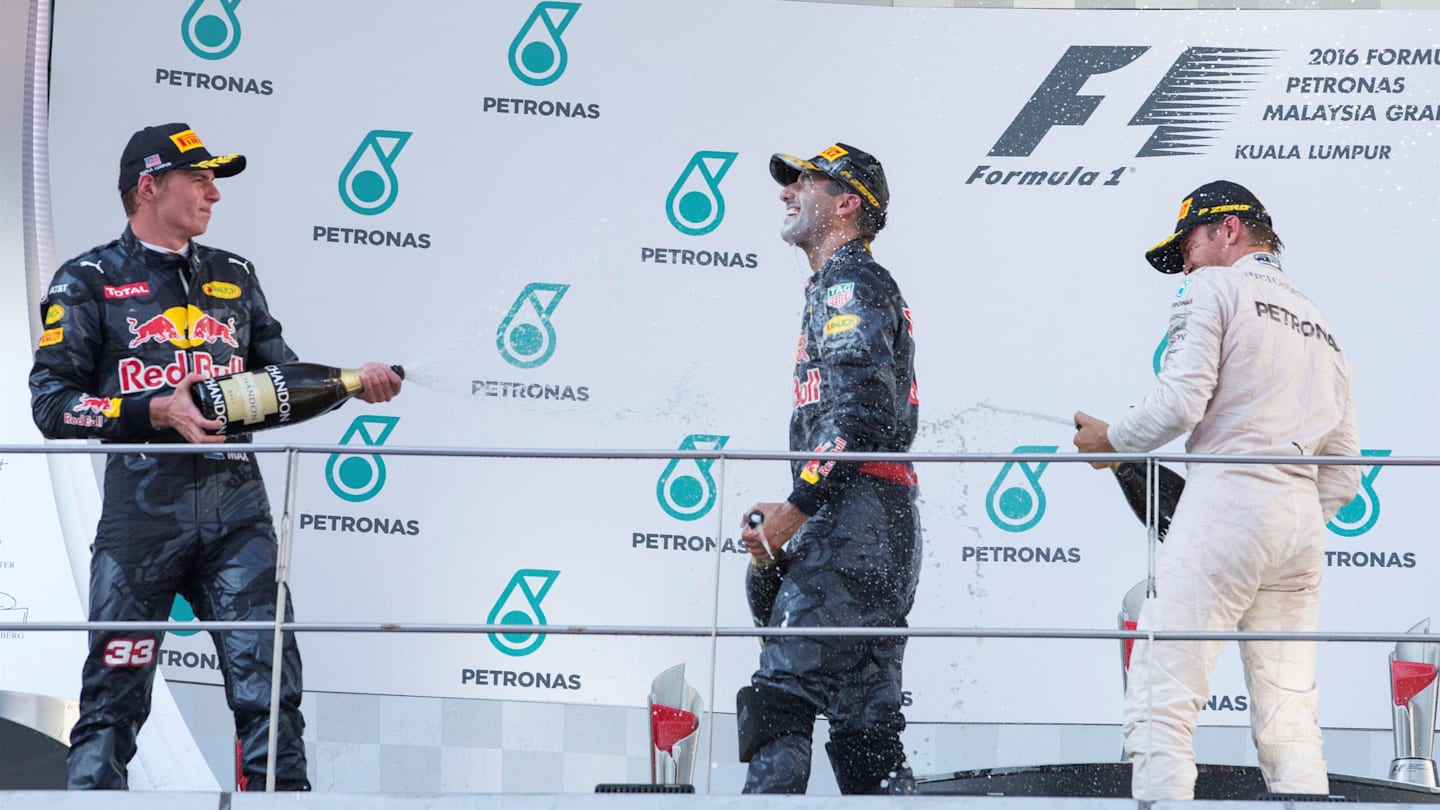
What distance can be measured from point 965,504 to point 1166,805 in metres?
2.99

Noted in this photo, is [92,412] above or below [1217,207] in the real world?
below

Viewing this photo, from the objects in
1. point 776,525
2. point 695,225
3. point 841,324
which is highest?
point 695,225

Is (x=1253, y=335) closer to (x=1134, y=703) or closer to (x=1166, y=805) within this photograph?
(x=1134, y=703)

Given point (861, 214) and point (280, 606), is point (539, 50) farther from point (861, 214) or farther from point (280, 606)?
point (280, 606)

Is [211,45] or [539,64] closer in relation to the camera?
[211,45]

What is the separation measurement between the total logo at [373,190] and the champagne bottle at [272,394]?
7.29ft

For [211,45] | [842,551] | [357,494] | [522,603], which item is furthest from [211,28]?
[842,551]

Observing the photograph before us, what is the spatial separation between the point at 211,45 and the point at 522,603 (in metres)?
2.05

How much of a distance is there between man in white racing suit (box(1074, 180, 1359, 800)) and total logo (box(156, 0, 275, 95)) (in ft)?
11.1

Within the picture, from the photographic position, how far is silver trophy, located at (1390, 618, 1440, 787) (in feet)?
16.4

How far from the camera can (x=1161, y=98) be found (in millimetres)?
6254

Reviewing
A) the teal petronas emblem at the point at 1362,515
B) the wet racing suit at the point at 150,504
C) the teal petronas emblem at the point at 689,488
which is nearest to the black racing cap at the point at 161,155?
the wet racing suit at the point at 150,504

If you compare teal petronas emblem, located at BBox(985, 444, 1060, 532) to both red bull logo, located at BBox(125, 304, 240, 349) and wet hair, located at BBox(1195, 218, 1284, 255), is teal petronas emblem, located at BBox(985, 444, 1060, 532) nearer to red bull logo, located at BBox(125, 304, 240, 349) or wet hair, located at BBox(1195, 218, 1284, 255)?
wet hair, located at BBox(1195, 218, 1284, 255)

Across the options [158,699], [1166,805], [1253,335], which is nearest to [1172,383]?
[1253,335]
